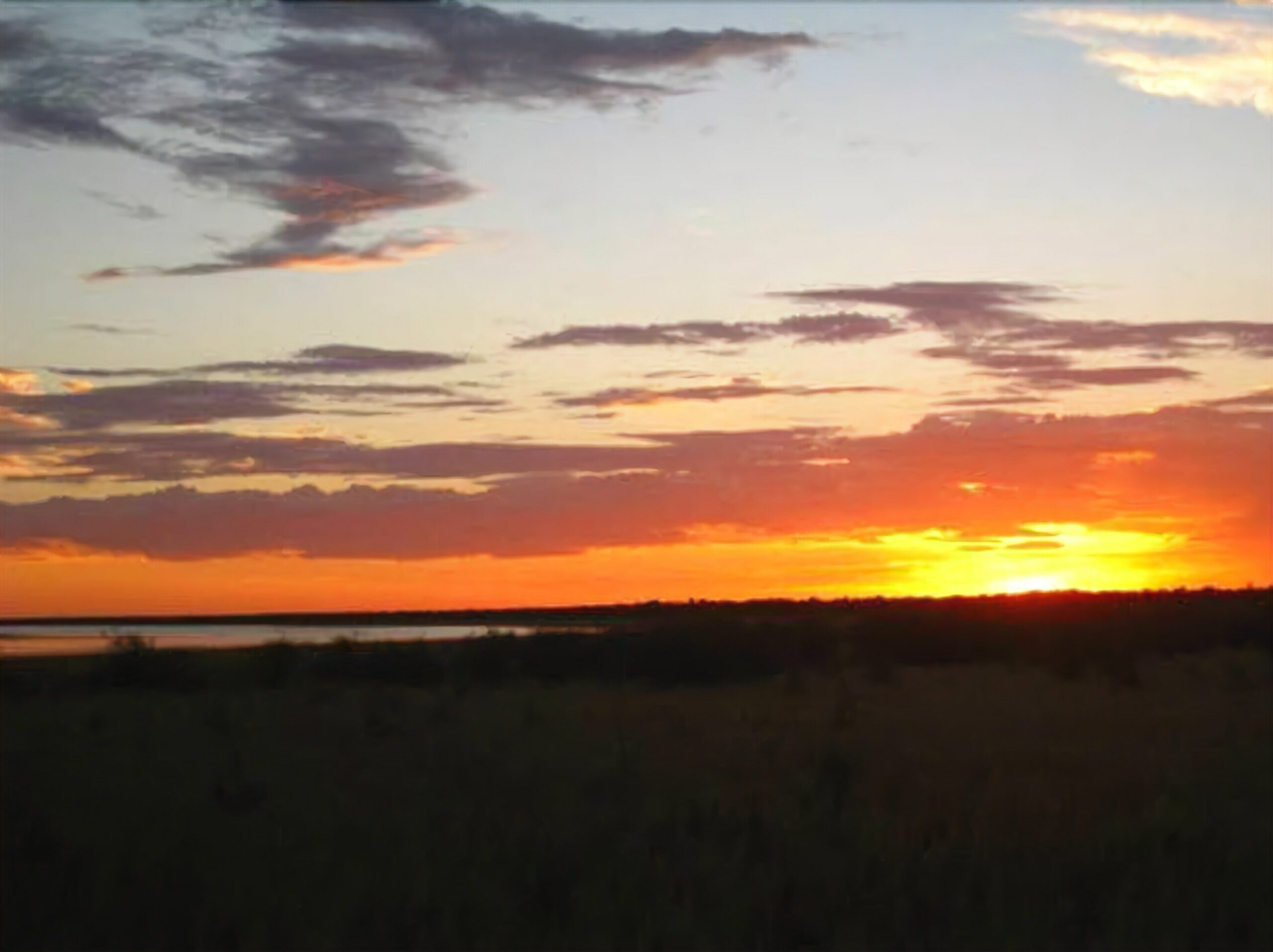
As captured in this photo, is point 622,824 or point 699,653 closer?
point 622,824

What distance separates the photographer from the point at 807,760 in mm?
18344

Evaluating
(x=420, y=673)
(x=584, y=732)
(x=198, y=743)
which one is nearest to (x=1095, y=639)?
(x=420, y=673)

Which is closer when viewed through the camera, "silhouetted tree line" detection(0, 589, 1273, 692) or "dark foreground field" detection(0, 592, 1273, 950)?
"dark foreground field" detection(0, 592, 1273, 950)

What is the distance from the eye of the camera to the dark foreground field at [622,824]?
39.2 feet

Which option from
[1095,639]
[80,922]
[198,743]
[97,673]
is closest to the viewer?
[80,922]

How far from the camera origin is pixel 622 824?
567 inches

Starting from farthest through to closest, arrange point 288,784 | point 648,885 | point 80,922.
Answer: point 288,784, point 648,885, point 80,922

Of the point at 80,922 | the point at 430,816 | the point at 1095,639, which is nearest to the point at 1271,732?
the point at 430,816

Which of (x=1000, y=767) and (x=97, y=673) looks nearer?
(x=1000, y=767)

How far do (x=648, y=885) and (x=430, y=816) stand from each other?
8.21 ft

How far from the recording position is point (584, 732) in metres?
21.1

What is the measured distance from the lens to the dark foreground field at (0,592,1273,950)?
470 inches

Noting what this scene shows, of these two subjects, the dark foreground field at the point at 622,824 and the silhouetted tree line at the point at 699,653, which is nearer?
the dark foreground field at the point at 622,824

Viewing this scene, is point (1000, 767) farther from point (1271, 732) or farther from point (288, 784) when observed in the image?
point (288, 784)
